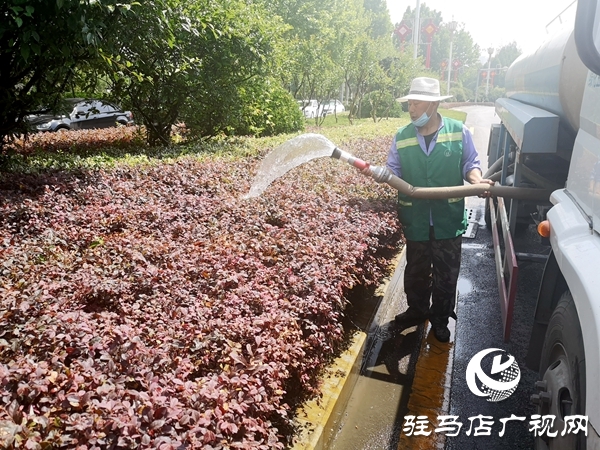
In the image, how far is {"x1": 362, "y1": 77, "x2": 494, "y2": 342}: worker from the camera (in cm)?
370

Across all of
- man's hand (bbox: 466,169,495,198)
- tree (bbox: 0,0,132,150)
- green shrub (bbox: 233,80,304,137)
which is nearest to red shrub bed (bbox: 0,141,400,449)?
man's hand (bbox: 466,169,495,198)

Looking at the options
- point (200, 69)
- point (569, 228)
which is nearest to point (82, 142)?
point (200, 69)

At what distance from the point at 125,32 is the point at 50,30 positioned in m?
1.12

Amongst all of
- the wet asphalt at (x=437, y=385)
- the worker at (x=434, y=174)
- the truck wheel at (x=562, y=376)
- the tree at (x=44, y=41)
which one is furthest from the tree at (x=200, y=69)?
the truck wheel at (x=562, y=376)

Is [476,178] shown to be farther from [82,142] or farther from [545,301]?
[82,142]

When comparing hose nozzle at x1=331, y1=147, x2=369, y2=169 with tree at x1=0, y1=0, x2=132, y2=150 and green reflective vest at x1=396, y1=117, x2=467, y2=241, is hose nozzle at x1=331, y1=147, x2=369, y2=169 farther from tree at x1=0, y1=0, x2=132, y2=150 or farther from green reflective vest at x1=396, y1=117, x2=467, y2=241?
tree at x1=0, y1=0, x2=132, y2=150

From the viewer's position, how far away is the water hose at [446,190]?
3537 millimetres

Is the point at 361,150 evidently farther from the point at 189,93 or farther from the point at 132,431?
the point at 132,431

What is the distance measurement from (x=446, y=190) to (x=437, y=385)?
1.42 meters

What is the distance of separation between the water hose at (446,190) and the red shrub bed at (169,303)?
590 mm

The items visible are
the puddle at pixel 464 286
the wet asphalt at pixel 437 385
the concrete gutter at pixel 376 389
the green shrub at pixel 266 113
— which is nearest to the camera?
the concrete gutter at pixel 376 389

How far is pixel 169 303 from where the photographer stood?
2670 millimetres

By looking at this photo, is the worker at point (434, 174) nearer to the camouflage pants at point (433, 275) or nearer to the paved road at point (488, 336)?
the camouflage pants at point (433, 275)

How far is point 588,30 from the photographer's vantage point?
6.27ft
